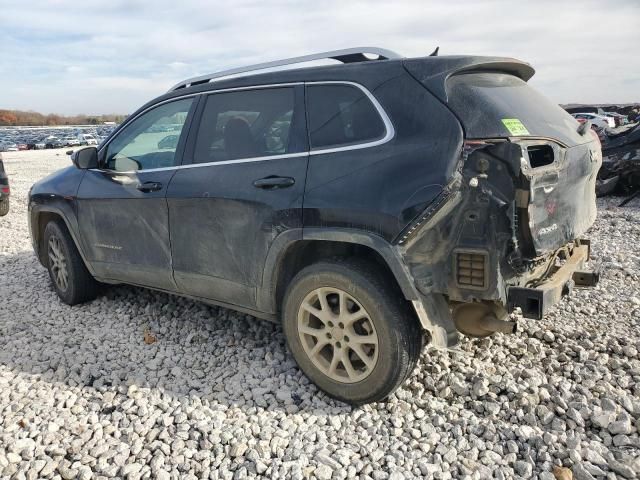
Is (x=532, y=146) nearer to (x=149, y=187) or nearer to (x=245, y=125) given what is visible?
(x=245, y=125)

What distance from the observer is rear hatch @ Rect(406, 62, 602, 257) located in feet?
8.89

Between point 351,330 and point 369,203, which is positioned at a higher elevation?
point 369,203

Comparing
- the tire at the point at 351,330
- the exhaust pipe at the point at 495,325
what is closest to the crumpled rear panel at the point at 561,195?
the exhaust pipe at the point at 495,325

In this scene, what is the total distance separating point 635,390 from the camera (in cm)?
328

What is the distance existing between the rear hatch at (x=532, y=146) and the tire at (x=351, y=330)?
31.2 inches

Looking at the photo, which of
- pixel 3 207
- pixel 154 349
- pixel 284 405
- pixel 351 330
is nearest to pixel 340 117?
pixel 351 330

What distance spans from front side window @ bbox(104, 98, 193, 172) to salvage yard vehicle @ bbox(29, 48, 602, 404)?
0.09 ft

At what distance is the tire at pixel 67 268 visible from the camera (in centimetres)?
501

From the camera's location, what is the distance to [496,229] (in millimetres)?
2689

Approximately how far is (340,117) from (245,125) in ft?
2.55

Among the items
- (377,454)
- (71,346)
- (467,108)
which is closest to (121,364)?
(71,346)

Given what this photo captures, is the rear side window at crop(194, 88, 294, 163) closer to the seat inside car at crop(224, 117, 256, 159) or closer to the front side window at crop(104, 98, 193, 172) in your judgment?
the seat inside car at crop(224, 117, 256, 159)

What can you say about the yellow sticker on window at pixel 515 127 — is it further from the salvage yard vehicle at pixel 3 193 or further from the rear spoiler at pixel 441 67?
the salvage yard vehicle at pixel 3 193

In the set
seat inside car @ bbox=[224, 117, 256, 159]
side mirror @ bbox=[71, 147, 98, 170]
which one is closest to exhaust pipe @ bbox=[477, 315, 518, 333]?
seat inside car @ bbox=[224, 117, 256, 159]
